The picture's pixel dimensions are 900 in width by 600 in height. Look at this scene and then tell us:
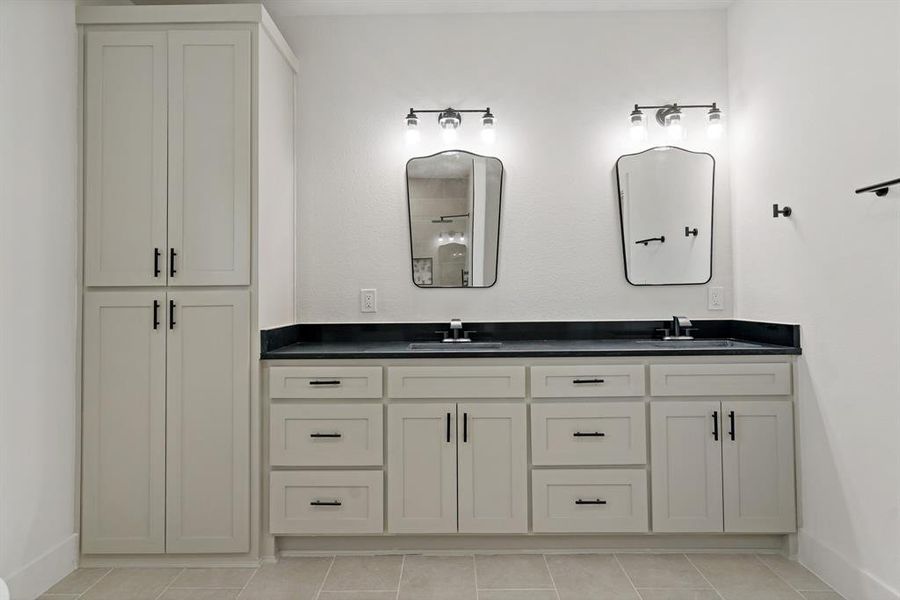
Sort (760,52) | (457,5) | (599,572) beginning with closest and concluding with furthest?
(599,572)
(760,52)
(457,5)

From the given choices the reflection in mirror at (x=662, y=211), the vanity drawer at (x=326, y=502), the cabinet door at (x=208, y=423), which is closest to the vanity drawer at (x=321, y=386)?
the cabinet door at (x=208, y=423)

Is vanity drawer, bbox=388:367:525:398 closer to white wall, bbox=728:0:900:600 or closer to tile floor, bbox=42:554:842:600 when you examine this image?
tile floor, bbox=42:554:842:600

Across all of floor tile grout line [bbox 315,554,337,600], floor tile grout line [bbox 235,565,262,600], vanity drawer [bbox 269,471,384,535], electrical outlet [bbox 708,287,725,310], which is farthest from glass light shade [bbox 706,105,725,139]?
floor tile grout line [bbox 235,565,262,600]

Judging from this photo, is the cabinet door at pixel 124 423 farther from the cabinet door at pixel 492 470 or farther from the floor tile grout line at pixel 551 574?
the floor tile grout line at pixel 551 574

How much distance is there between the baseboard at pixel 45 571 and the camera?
215cm

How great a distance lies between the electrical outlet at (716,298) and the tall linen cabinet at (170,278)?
2239mm

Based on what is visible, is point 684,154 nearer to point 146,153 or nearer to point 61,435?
point 146,153

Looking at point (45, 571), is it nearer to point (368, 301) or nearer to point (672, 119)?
point (368, 301)

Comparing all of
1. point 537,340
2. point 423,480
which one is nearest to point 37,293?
point 423,480

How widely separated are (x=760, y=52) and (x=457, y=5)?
148 centimetres

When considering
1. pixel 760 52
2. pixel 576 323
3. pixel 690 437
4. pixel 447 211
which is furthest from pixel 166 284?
pixel 760 52

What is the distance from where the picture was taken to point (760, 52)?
2760 mm

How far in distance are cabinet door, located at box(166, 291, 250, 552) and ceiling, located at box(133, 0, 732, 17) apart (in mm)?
1570

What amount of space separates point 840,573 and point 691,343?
1067mm
